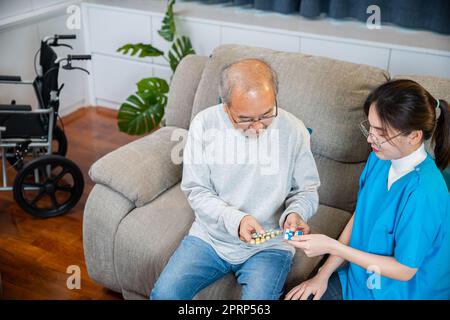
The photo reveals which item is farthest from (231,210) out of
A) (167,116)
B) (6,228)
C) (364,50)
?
(364,50)

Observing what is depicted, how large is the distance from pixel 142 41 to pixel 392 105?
2.29 m

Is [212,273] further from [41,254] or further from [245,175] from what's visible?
[41,254]

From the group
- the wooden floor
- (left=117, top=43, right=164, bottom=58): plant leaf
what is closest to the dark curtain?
(left=117, top=43, right=164, bottom=58): plant leaf

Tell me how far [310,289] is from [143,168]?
77cm

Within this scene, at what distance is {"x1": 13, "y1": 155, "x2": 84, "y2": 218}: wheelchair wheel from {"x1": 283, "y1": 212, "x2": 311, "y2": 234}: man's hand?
1298 mm

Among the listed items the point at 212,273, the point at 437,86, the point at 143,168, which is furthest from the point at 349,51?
the point at 212,273

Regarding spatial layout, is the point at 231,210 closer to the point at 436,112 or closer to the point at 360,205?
the point at 360,205

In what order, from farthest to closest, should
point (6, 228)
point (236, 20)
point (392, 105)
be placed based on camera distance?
point (236, 20) < point (6, 228) < point (392, 105)

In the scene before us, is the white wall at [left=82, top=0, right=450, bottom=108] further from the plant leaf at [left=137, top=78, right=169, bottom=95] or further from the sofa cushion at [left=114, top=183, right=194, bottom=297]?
the sofa cushion at [left=114, top=183, right=194, bottom=297]

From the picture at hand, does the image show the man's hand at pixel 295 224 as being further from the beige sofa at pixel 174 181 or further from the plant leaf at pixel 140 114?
the plant leaf at pixel 140 114

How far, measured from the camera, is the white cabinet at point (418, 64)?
8.73 feet

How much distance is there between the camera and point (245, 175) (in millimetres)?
1673

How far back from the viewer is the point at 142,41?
3.36m

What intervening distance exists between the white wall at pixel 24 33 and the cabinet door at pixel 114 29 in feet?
0.55
